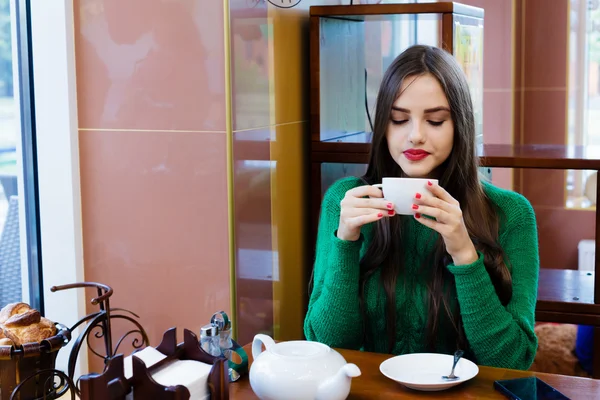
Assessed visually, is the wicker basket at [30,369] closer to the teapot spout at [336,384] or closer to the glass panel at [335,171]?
the teapot spout at [336,384]

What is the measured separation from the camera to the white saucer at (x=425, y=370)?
4.23 feet

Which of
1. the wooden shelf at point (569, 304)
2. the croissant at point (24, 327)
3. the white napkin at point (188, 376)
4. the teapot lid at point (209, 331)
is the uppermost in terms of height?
the croissant at point (24, 327)

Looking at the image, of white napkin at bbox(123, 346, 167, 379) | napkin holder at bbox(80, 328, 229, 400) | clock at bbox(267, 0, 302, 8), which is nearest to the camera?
napkin holder at bbox(80, 328, 229, 400)

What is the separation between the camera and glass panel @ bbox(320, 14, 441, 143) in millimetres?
2277

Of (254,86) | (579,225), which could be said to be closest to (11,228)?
(254,86)

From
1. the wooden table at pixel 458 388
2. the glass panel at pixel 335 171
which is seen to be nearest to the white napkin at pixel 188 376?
the wooden table at pixel 458 388

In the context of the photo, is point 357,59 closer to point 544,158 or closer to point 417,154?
point 544,158

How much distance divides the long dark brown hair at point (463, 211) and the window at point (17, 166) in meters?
0.74

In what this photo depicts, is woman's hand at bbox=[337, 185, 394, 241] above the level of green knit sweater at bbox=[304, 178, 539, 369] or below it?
above

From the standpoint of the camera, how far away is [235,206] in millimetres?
1830

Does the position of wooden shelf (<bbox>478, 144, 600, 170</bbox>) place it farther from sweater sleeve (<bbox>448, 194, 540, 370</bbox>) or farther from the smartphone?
the smartphone

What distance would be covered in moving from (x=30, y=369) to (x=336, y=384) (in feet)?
1.63

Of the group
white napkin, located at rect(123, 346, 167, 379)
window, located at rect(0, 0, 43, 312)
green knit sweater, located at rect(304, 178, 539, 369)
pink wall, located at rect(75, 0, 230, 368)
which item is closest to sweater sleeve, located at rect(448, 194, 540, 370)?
green knit sweater, located at rect(304, 178, 539, 369)

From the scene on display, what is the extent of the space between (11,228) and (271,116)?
0.68 m
